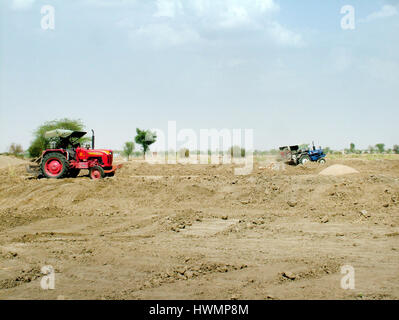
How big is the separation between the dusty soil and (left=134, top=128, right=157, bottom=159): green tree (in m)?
39.0

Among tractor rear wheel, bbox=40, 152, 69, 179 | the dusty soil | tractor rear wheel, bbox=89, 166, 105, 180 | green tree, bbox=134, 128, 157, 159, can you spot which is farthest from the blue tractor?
green tree, bbox=134, 128, 157, 159

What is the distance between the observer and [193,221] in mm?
10648

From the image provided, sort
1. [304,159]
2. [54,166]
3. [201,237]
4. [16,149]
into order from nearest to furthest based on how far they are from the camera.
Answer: [201,237] → [54,166] → [304,159] → [16,149]

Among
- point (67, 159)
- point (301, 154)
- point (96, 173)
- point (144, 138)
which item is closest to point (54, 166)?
point (67, 159)

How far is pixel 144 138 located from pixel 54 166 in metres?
38.8

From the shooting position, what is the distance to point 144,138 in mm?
56000

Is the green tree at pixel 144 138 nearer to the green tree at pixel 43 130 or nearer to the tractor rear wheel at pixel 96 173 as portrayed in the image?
the green tree at pixel 43 130

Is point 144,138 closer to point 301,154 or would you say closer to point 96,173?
point 301,154

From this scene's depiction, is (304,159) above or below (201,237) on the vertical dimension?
above

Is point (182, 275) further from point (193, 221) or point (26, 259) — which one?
point (193, 221)

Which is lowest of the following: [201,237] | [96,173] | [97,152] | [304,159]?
[201,237]

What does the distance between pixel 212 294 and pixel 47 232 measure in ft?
18.8

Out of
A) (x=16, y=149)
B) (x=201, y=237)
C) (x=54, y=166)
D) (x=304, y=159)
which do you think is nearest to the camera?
(x=201, y=237)
